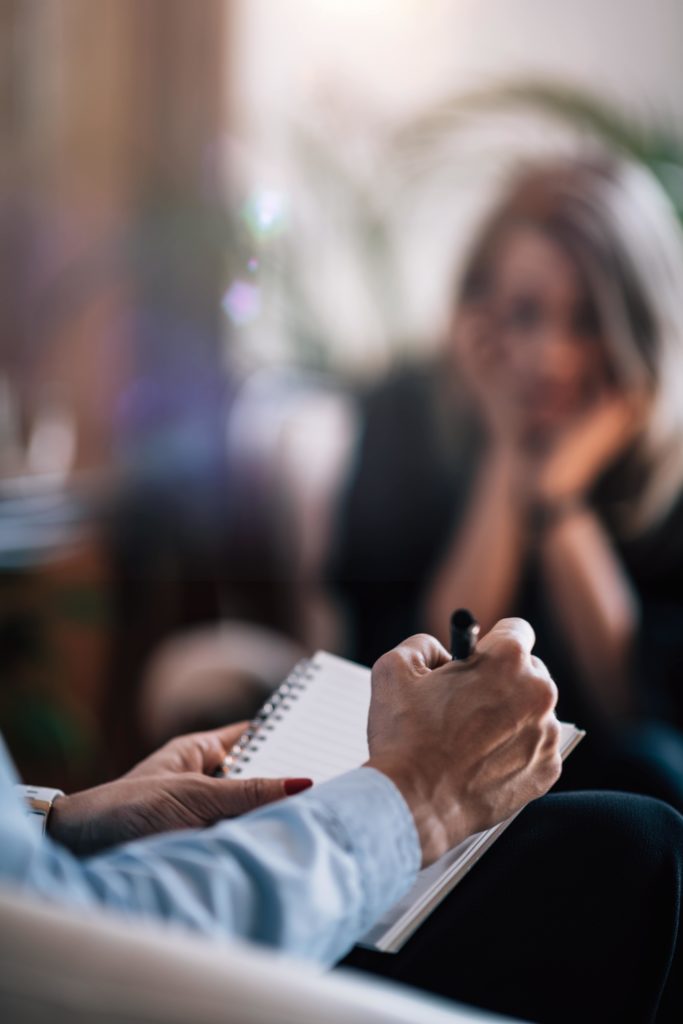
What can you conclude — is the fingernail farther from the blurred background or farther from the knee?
the blurred background

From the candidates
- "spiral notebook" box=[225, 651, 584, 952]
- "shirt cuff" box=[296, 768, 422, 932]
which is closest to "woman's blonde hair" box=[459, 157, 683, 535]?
"spiral notebook" box=[225, 651, 584, 952]

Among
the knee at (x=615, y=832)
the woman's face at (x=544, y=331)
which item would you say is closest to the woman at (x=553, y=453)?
the woman's face at (x=544, y=331)

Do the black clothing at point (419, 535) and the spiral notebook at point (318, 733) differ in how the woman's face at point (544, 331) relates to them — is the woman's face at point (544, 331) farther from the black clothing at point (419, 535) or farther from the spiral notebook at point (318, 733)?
the spiral notebook at point (318, 733)

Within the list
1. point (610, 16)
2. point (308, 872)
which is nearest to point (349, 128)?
point (610, 16)

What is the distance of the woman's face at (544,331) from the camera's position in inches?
66.1

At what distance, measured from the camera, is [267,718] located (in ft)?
2.65

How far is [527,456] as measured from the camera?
5.88 feet

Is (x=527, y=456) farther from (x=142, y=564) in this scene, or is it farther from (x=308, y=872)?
(x=308, y=872)

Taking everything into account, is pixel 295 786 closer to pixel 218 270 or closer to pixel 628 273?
pixel 628 273

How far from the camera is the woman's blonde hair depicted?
5.42 ft

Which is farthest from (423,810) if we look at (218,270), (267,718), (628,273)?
(218,270)

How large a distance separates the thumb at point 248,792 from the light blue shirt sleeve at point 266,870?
0.39 ft

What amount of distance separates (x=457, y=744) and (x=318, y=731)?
0.19 metres

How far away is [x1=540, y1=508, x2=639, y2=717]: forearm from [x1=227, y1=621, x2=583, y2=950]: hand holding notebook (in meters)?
0.90
